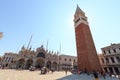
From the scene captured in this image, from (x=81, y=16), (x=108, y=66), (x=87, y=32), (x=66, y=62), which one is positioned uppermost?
(x=81, y=16)

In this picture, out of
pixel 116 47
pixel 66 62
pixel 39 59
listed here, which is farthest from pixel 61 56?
pixel 116 47

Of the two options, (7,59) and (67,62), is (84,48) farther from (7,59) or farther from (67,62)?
(7,59)

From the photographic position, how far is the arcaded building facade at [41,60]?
42.3 meters

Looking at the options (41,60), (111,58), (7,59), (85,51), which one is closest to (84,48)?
(85,51)

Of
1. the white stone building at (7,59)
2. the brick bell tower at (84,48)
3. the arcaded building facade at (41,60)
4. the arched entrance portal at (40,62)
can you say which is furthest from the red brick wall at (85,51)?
the white stone building at (7,59)

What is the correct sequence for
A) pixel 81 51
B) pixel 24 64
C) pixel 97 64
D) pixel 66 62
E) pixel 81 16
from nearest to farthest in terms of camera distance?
pixel 97 64, pixel 81 51, pixel 81 16, pixel 24 64, pixel 66 62

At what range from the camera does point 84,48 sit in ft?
86.0

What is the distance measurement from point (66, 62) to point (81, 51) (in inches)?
1012

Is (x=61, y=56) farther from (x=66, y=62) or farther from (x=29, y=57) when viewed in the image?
(x=29, y=57)

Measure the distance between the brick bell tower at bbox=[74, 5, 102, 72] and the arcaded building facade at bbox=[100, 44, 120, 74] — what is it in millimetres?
8246

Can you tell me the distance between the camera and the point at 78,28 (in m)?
30.6

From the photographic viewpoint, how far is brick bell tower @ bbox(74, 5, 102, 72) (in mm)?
24109

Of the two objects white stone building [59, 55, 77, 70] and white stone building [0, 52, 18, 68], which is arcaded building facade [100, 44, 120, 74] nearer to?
white stone building [59, 55, 77, 70]

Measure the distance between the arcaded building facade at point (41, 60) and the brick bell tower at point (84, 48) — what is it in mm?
23159
